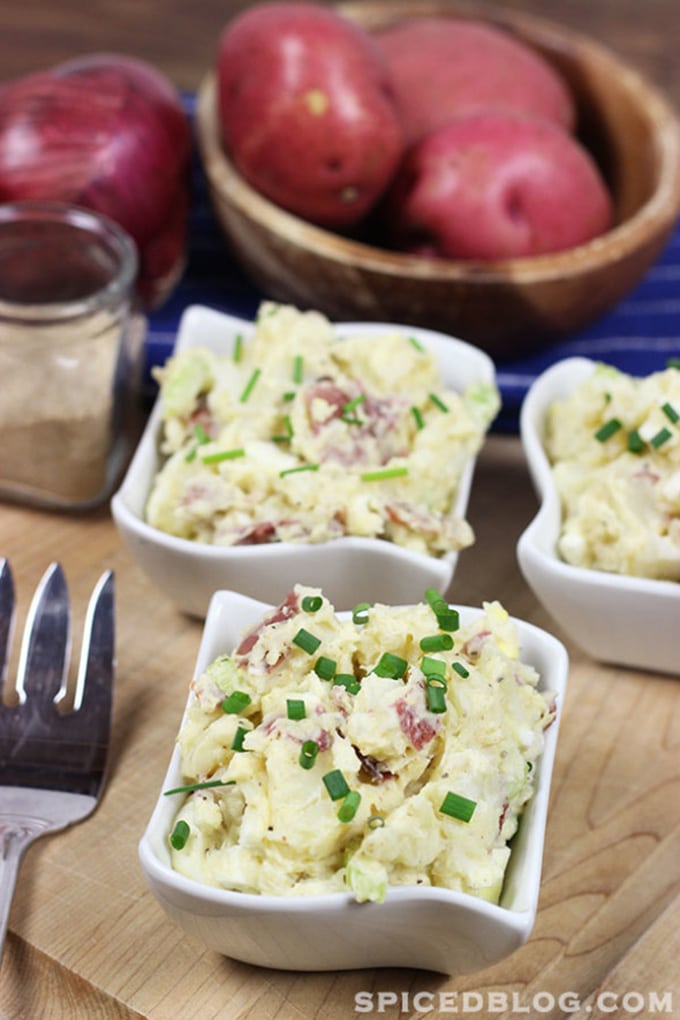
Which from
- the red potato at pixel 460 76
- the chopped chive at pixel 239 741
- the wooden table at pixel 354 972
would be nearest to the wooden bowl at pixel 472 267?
the red potato at pixel 460 76

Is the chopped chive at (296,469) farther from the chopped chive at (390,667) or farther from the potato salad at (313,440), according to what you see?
the chopped chive at (390,667)

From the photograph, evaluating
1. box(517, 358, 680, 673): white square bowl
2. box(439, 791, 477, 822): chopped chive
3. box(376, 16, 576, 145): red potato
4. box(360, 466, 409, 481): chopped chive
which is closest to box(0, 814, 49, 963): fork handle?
box(439, 791, 477, 822): chopped chive

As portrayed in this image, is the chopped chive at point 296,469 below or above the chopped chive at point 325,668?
below

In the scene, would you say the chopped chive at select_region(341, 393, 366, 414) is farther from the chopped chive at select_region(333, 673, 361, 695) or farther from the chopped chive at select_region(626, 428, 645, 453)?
the chopped chive at select_region(333, 673, 361, 695)

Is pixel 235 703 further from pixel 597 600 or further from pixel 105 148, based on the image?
pixel 105 148

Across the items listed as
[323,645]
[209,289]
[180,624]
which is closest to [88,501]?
[180,624]

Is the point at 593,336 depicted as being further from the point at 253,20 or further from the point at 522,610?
the point at 253,20

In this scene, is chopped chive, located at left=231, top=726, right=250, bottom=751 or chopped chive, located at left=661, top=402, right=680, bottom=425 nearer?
chopped chive, located at left=231, top=726, right=250, bottom=751
